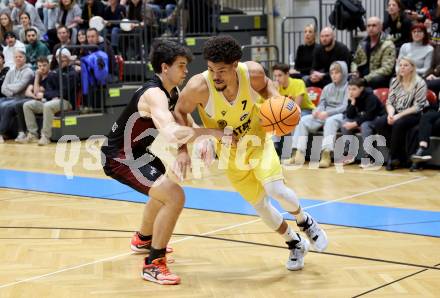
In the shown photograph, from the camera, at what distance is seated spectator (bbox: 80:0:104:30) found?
15.0m

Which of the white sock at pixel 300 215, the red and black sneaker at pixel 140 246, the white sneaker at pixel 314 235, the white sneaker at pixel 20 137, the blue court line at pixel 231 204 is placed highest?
the white sock at pixel 300 215

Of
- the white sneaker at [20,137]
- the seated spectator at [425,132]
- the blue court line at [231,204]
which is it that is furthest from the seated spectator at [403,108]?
the white sneaker at [20,137]

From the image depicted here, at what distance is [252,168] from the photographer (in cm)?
525

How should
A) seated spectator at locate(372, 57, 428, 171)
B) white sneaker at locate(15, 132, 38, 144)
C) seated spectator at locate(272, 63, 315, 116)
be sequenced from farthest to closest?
white sneaker at locate(15, 132, 38, 144)
seated spectator at locate(272, 63, 315, 116)
seated spectator at locate(372, 57, 428, 171)

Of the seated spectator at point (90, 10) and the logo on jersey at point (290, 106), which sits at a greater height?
the seated spectator at point (90, 10)

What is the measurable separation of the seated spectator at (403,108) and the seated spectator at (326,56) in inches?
77.0

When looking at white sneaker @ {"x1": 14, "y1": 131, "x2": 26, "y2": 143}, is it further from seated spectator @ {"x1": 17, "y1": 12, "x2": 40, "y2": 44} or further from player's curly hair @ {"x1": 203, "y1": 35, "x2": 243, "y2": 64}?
player's curly hair @ {"x1": 203, "y1": 35, "x2": 243, "y2": 64}

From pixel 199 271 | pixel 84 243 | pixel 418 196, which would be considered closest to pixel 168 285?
pixel 199 271

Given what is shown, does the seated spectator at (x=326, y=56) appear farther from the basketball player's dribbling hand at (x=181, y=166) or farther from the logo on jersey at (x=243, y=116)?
the basketball player's dribbling hand at (x=181, y=166)

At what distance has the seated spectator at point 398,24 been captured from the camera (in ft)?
37.4

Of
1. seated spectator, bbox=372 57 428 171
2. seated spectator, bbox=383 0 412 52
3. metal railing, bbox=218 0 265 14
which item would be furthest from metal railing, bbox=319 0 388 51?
seated spectator, bbox=372 57 428 171

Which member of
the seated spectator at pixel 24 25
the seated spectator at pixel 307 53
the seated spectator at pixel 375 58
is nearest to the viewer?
the seated spectator at pixel 375 58

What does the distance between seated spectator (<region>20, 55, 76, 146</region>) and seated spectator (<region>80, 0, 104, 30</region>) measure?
2.19 m

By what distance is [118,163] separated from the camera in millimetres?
5586
